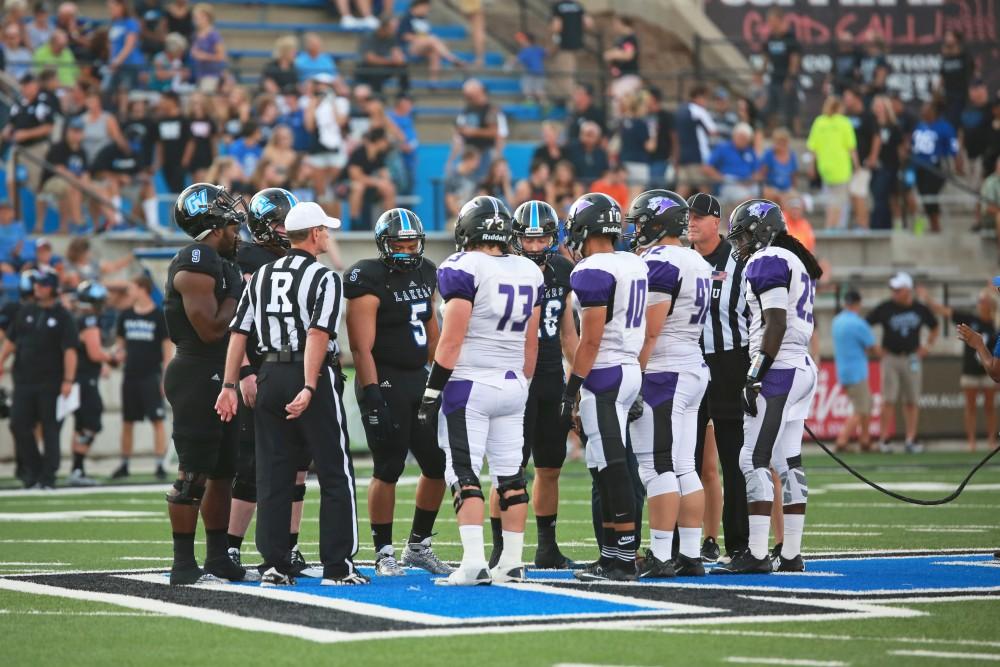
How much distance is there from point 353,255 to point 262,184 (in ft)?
6.51

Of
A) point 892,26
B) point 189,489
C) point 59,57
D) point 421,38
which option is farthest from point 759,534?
point 892,26

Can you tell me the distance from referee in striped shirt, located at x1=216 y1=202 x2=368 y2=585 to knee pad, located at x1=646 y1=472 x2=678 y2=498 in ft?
5.58

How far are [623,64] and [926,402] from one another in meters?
7.19

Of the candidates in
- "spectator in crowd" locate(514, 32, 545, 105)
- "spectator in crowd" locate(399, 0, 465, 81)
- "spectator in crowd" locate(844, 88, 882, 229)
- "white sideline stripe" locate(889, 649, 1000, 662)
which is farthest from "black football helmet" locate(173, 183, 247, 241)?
"spectator in crowd" locate(514, 32, 545, 105)

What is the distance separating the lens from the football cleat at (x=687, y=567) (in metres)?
10.1

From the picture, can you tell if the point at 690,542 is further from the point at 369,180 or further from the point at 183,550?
the point at 369,180

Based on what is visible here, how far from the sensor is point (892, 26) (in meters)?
31.1

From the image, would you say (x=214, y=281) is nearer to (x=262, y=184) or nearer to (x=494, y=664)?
(x=494, y=664)

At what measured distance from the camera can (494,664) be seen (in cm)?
713

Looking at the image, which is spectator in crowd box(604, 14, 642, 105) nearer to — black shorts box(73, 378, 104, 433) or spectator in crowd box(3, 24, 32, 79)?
spectator in crowd box(3, 24, 32, 79)

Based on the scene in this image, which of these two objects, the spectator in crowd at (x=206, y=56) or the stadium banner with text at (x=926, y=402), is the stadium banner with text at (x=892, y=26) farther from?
the spectator in crowd at (x=206, y=56)

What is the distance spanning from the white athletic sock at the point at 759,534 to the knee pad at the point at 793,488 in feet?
0.61

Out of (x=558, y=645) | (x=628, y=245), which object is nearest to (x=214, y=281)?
(x=628, y=245)

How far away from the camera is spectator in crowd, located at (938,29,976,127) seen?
92.7ft
